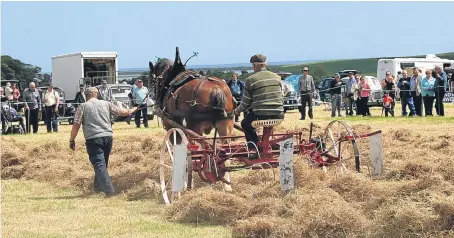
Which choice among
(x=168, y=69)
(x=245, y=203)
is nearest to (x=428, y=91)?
(x=168, y=69)

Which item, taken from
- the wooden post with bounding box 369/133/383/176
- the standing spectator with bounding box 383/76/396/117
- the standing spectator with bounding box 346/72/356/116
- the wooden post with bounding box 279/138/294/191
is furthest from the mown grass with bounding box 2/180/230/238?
the standing spectator with bounding box 383/76/396/117

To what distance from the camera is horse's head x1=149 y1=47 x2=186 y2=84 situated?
13.9 meters

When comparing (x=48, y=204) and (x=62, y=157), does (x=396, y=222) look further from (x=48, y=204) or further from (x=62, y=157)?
(x=62, y=157)

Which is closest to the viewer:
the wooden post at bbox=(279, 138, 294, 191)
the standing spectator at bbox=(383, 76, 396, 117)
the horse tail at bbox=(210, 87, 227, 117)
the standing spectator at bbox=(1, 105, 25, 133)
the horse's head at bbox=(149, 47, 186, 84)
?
the wooden post at bbox=(279, 138, 294, 191)

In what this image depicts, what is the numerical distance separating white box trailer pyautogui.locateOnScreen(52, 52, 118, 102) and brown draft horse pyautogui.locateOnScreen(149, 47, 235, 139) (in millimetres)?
23070

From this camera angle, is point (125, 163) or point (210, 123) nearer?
point (210, 123)

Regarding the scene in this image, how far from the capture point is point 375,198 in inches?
341

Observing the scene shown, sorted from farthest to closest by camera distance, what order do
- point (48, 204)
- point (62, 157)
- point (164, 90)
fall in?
1. point (62, 157)
2. point (164, 90)
3. point (48, 204)

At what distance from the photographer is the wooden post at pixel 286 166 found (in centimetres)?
923

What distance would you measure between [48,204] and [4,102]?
15.1 meters

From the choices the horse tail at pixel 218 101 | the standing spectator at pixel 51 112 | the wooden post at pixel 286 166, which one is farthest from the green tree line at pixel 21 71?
the wooden post at pixel 286 166

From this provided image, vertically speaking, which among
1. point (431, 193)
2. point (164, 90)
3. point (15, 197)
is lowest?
point (15, 197)

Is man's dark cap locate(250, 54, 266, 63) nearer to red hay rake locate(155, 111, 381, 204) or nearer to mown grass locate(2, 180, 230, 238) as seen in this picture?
red hay rake locate(155, 111, 381, 204)

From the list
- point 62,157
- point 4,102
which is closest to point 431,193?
point 62,157
